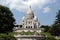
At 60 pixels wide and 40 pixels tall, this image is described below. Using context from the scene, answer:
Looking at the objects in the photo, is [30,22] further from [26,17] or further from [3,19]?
[3,19]

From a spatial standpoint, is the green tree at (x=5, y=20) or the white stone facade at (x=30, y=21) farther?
the white stone facade at (x=30, y=21)

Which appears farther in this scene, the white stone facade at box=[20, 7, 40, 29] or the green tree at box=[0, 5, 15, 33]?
the white stone facade at box=[20, 7, 40, 29]

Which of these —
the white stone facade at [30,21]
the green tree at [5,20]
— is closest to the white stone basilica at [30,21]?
the white stone facade at [30,21]

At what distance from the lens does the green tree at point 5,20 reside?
95438 millimetres

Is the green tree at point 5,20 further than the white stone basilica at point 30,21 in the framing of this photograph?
No

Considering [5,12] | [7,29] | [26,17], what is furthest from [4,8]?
[26,17]

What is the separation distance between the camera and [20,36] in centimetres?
4628

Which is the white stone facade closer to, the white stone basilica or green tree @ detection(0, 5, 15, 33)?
the white stone basilica

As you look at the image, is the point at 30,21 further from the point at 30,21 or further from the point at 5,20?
the point at 5,20

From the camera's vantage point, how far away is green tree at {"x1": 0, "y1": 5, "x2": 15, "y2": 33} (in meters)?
95.4

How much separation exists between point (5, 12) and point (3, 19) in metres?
4.51

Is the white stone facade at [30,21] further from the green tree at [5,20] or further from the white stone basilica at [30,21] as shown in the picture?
the green tree at [5,20]

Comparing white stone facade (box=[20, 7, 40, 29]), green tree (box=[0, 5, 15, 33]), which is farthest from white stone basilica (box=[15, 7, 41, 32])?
green tree (box=[0, 5, 15, 33])

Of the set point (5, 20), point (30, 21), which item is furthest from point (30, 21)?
point (5, 20)
